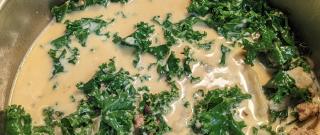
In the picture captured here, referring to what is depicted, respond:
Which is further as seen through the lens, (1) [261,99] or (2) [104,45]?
(2) [104,45]

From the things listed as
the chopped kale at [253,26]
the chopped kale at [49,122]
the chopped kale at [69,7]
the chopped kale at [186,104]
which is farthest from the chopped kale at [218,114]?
the chopped kale at [69,7]

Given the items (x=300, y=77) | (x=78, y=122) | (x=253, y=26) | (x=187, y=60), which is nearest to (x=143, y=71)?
(x=187, y=60)

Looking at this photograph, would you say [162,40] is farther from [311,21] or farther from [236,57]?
[311,21]

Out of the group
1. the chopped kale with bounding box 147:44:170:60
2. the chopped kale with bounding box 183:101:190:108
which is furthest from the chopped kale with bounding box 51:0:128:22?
the chopped kale with bounding box 183:101:190:108

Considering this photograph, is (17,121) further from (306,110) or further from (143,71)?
(306,110)

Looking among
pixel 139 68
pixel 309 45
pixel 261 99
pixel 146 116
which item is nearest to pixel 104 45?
pixel 139 68
